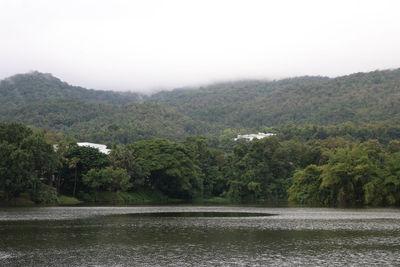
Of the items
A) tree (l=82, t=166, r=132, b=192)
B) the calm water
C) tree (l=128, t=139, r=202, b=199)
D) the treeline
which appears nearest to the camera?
the calm water

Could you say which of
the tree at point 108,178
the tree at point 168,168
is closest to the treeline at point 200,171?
the tree at point 108,178

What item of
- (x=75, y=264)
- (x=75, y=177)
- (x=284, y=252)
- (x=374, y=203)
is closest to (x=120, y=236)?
(x=75, y=264)

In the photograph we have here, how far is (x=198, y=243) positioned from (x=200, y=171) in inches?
3846

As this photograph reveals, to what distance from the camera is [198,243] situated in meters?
34.5

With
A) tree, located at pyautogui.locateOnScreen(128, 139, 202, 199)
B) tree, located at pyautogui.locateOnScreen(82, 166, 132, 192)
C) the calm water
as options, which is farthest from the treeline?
the calm water

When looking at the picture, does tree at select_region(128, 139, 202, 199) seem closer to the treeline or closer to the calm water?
the treeline

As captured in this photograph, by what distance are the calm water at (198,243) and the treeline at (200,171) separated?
1430 inches

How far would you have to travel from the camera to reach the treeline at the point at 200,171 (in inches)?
3307

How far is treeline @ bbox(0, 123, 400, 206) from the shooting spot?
276ft

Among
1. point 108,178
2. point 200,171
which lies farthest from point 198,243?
point 200,171

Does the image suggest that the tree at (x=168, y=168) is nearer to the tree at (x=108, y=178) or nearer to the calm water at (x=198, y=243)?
the tree at (x=108, y=178)

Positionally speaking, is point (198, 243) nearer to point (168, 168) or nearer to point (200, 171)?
point (168, 168)

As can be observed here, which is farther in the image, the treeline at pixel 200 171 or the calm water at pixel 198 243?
the treeline at pixel 200 171

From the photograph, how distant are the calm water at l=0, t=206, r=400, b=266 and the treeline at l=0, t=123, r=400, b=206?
3633 cm
